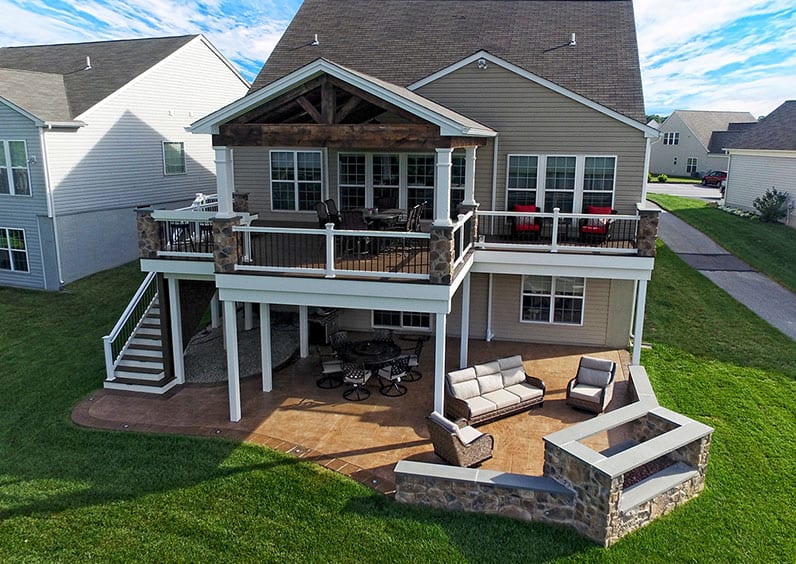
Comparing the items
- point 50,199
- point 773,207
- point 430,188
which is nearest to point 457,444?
point 430,188

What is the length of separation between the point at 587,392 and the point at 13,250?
19.8 metres

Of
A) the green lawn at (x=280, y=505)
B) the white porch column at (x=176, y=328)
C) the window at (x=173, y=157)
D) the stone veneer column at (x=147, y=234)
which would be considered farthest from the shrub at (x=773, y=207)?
the stone veneer column at (x=147, y=234)

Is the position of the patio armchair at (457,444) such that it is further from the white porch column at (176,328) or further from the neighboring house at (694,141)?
the neighboring house at (694,141)

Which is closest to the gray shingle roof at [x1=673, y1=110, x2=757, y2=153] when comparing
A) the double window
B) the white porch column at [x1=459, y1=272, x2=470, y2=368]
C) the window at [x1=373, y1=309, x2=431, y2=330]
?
the double window

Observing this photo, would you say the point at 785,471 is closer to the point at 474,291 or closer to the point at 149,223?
the point at 474,291

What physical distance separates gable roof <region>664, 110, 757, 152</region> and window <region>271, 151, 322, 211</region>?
55022 millimetres

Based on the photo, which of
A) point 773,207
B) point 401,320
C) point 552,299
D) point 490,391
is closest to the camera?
point 490,391

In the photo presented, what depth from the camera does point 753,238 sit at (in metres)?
27.2

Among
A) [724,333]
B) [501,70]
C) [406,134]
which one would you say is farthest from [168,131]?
[724,333]

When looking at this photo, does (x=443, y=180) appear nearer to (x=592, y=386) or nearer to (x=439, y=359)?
(x=439, y=359)

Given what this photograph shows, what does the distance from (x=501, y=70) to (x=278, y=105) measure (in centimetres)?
659

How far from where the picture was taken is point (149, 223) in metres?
12.0

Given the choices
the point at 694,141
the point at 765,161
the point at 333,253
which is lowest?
the point at 333,253

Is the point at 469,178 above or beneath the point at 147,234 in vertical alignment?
above
